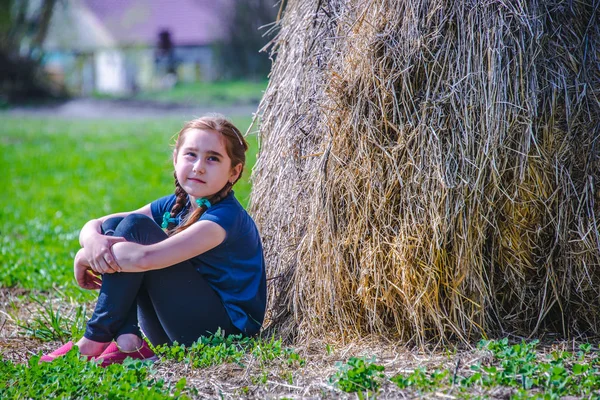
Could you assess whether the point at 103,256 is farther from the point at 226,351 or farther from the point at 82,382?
the point at 226,351

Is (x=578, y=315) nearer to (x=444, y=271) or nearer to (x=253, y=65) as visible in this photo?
(x=444, y=271)

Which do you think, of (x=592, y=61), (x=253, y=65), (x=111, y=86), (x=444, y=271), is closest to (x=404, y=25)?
(x=592, y=61)

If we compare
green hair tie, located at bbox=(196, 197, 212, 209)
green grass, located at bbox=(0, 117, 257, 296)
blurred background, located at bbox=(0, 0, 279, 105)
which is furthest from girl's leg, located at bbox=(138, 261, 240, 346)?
blurred background, located at bbox=(0, 0, 279, 105)

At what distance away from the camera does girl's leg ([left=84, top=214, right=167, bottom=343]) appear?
135 inches

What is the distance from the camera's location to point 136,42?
33344mm

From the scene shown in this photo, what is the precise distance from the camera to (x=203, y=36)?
3538 cm

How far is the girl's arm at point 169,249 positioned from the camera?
3369mm

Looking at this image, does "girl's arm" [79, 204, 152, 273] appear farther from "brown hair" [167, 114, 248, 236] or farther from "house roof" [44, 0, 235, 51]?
"house roof" [44, 0, 235, 51]

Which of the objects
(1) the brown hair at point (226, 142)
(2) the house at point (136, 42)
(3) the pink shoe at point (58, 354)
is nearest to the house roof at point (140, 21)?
(2) the house at point (136, 42)

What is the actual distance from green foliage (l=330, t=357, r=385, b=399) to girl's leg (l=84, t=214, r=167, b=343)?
1.04 m

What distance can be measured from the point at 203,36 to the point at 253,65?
9.37 metres

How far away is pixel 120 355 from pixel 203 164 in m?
1.01

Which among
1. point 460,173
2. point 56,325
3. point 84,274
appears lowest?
point 56,325

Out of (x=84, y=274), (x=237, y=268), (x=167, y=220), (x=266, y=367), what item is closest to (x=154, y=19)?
(x=167, y=220)
